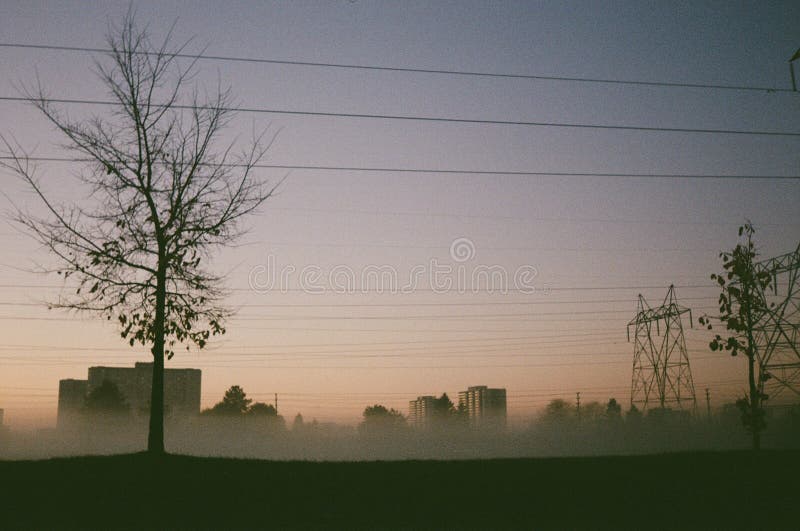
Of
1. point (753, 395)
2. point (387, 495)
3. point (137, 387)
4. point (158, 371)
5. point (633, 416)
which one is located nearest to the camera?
point (387, 495)

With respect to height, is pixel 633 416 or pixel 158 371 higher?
pixel 158 371

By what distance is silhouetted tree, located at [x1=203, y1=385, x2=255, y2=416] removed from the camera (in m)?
140

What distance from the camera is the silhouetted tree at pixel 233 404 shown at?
140 metres

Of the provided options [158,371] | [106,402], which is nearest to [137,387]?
[106,402]

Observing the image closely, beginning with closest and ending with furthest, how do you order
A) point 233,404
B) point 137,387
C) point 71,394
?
point 233,404 → point 137,387 → point 71,394

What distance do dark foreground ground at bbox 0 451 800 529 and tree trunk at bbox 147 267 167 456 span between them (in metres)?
0.88

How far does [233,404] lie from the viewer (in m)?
140

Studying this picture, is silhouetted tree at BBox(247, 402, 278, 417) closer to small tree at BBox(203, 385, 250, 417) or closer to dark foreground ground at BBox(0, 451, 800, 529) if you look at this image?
small tree at BBox(203, 385, 250, 417)

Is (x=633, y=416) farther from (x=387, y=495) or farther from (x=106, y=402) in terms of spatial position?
(x=106, y=402)

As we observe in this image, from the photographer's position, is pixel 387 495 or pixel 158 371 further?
pixel 158 371

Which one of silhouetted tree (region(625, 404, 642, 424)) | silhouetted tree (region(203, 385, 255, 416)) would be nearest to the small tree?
silhouetted tree (region(203, 385, 255, 416))

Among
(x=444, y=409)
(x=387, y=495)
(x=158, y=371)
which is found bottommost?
(x=444, y=409)

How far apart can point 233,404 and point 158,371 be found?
126849mm

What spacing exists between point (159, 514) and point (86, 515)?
59.2 inches
